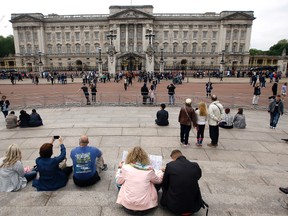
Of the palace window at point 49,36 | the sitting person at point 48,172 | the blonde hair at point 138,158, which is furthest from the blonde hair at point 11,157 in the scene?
the palace window at point 49,36

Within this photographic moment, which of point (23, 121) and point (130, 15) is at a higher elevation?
point (130, 15)

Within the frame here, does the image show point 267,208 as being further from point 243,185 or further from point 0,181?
point 0,181

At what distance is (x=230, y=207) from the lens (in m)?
4.00

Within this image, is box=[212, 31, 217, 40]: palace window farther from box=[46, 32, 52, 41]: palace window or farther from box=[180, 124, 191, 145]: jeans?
box=[180, 124, 191, 145]: jeans

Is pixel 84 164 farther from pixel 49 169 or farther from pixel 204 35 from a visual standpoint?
pixel 204 35

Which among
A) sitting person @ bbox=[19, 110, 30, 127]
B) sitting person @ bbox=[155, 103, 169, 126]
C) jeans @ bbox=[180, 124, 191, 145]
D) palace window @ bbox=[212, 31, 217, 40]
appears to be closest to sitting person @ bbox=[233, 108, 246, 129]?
sitting person @ bbox=[155, 103, 169, 126]

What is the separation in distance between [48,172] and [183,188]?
9.28 feet

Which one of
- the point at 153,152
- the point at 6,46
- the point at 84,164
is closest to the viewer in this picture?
the point at 84,164

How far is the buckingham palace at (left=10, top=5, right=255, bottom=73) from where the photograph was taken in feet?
250

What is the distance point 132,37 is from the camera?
78.3 metres

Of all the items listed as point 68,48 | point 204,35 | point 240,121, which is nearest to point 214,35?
point 204,35

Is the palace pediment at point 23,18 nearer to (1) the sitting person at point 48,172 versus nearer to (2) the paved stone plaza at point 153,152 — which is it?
(2) the paved stone plaza at point 153,152

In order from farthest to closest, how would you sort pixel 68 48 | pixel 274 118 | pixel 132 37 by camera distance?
1. pixel 68 48
2. pixel 132 37
3. pixel 274 118

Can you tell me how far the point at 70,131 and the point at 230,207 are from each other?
25.9 feet
